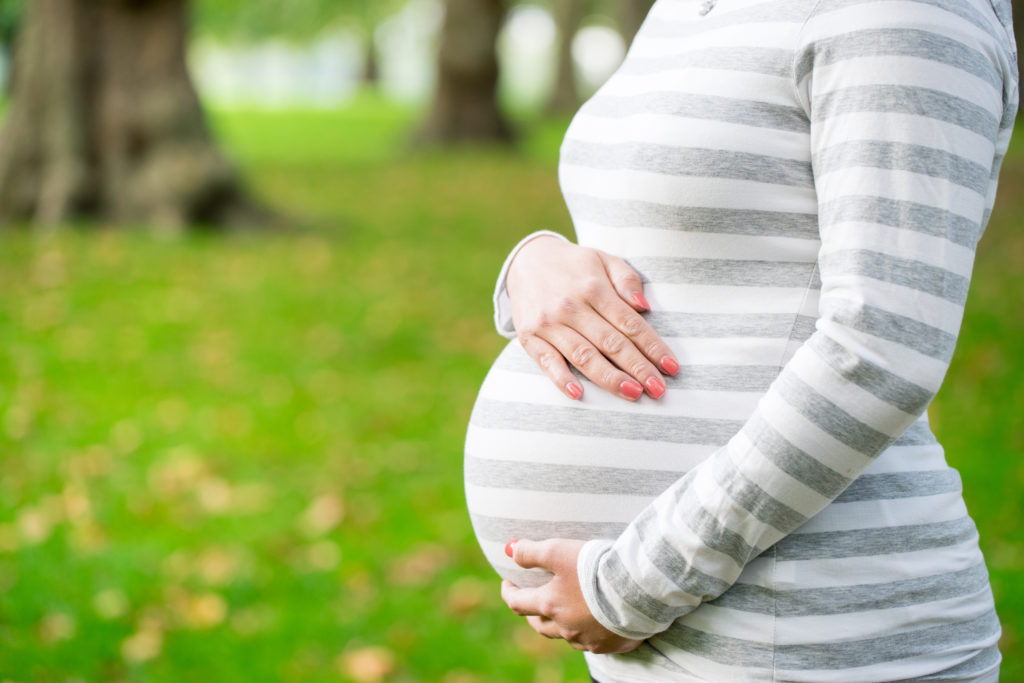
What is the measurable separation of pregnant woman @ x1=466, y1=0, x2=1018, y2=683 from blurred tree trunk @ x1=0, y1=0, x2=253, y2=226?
795 centimetres

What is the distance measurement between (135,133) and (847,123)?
868 centimetres

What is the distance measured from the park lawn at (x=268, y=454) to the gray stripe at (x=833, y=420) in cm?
219

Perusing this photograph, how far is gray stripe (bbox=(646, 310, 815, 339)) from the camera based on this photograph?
4.10 feet

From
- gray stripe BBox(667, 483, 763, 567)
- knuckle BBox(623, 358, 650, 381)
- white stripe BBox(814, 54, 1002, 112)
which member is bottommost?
gray stripe BBox(667, 483, 763, 567)

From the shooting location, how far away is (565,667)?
3.18 metres

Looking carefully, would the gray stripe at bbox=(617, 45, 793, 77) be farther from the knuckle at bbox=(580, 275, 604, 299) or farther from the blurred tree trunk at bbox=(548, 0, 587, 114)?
the blurred tree trunk at bbox=(548, 0, 587, 114)

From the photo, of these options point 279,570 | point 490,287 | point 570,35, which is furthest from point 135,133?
point 570,35

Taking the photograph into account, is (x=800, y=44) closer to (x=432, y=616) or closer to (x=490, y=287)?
(x=432, y=616)

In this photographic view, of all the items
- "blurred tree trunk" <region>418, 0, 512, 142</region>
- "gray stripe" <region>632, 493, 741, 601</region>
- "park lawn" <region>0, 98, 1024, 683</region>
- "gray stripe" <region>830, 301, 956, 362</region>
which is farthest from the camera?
"blurred tree trunk" <region>418, 0, 512, 142</region>

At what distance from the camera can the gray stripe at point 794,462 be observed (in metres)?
1.14

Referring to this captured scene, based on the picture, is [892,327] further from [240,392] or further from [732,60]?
[240,392]

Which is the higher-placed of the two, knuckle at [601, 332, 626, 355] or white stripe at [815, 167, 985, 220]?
white stripe at [815, 167, 985, 220]

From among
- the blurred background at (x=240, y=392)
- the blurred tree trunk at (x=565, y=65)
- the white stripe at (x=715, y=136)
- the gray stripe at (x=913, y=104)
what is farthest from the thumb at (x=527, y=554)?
the blurred tree trunk at (x=565, y=65)

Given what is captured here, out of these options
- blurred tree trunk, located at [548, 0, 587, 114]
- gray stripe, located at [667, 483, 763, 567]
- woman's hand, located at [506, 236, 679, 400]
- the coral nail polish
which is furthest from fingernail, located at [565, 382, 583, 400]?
blurred tree trunk, located at [548, 0, 587, 114]
